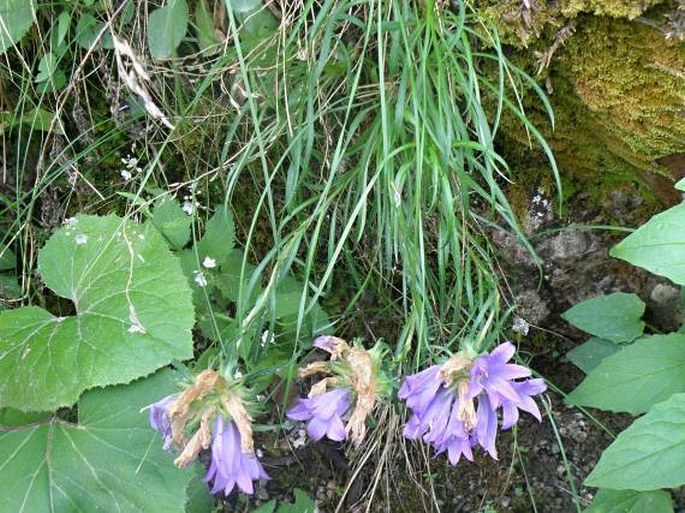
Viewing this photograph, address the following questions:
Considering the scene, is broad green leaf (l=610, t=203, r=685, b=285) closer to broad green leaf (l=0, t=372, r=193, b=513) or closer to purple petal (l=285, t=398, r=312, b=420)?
purple petal (l=285, t=398, r=312, b=420)

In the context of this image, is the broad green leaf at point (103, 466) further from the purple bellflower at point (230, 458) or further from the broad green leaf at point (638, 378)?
the broad green leaf at point (638, 378)

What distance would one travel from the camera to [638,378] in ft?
4.29

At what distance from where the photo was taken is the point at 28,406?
4.14 feet

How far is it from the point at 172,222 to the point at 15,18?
0.47 meters

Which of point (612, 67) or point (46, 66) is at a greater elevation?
point (612, 67)

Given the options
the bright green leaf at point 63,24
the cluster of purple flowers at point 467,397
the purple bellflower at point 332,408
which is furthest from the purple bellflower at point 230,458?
the bright green leaf at point 63,24

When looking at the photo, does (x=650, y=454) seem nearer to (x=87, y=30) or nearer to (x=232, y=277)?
Result: (x=232, y=277)

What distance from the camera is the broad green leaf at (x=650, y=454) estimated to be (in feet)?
3.53

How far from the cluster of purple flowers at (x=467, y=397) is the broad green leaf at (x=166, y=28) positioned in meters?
0.73

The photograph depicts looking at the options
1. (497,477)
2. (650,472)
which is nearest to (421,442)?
(497,477)

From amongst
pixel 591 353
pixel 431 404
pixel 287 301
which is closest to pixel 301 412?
pixel 431 404

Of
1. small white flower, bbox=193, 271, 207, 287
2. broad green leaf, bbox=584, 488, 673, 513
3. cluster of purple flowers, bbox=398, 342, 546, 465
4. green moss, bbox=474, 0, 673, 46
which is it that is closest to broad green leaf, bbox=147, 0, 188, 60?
small white flower, bbox=193, 271, 207, 287

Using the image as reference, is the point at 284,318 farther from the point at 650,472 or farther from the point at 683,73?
the point at 683,73

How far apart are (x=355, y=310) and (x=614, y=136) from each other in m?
0.60
